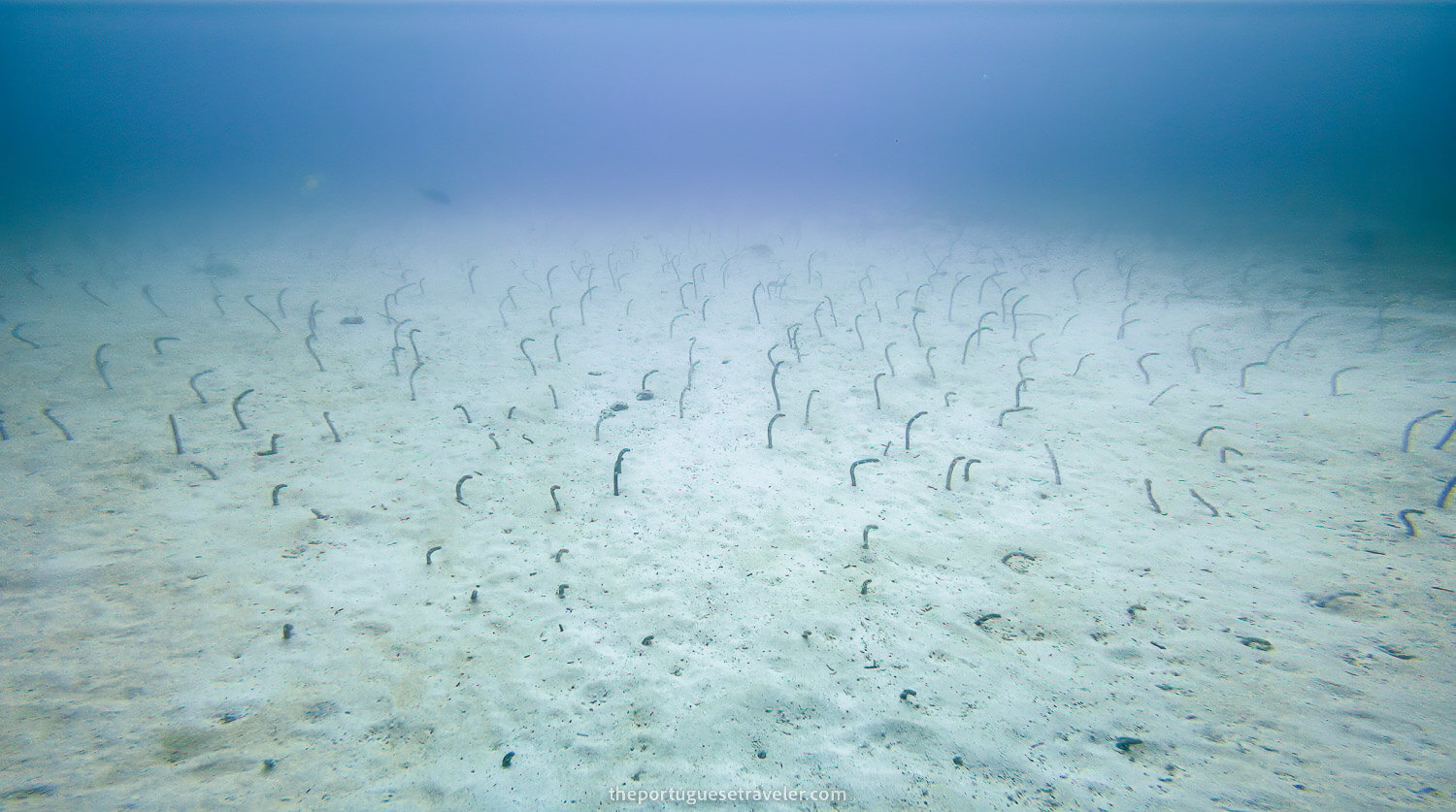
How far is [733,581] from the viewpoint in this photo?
358cm

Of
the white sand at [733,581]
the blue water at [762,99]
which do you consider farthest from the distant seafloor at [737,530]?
the blue water at [762,99]

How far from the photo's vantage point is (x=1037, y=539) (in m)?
3.89

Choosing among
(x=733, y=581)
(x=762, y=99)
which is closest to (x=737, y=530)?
(x=733, y=581)

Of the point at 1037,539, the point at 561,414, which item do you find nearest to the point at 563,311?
the point at 561,414

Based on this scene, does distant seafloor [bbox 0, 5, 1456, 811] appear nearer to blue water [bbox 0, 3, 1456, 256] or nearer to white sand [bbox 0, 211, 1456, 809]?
white sand [bbox 0, 211, 1456, 809]

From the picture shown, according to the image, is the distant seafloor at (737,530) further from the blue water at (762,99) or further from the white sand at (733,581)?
the blue water at (762,99)

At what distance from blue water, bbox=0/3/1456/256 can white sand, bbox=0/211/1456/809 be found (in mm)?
13738

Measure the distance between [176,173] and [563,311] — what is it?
220 ft

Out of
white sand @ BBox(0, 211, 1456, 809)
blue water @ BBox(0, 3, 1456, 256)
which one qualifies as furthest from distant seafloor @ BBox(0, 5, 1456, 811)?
blue water @ BBox(0, 3, 1456, 256)

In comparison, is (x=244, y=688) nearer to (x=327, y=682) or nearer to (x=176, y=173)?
(x=327, y=682)

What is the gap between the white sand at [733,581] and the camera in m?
2.38

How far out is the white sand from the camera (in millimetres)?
2379

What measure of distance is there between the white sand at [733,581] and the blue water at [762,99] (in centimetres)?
1374

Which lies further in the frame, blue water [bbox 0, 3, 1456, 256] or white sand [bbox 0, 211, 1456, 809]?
blue water [bbox 0, 3, 1456, 256]
